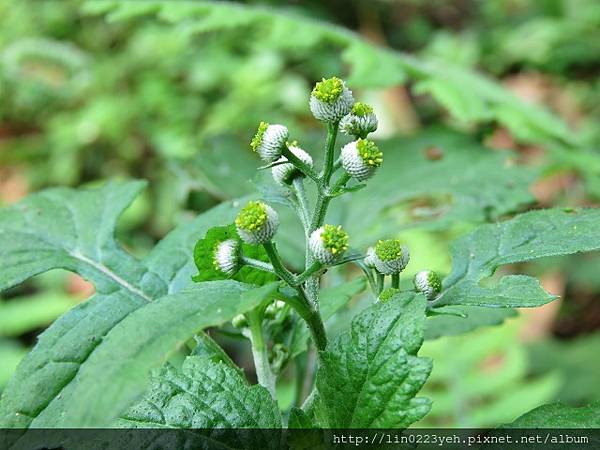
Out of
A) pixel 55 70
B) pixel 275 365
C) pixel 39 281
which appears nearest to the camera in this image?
pixel 275 365

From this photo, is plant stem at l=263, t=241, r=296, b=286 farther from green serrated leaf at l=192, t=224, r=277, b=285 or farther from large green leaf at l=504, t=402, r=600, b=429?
large green leaf at l=504, t=402, r=600, b=429

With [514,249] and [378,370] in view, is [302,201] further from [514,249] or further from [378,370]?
[514,249]

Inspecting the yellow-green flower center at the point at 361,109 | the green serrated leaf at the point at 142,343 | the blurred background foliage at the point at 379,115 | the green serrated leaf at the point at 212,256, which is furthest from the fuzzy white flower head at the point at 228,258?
the blurred background foliage at the point at 379,115

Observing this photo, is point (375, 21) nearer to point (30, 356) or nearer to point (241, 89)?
point (241, 89)

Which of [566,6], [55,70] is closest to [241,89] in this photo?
[55,70]

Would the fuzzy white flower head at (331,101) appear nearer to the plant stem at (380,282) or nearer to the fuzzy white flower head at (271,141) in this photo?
the fuzzy white flower head at (271,141)

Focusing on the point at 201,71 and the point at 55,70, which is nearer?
the point at 201,71

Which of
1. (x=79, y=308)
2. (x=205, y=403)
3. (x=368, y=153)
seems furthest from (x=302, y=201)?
(x=79, y=308)
